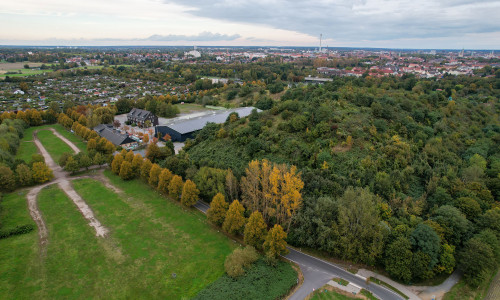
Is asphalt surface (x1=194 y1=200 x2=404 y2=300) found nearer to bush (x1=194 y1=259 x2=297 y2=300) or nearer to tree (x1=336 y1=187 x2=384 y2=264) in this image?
bush (x1=194 y1=259 x2=297 y2=300)

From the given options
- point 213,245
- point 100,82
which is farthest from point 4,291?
point 100,82

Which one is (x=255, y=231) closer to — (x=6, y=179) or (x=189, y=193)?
(x=189, y=193)

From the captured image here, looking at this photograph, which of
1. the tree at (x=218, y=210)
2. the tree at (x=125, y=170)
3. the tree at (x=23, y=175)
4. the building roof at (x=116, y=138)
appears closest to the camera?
the tree at (x=218, y=210)

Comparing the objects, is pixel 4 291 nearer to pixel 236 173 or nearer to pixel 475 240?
pixel 236 173

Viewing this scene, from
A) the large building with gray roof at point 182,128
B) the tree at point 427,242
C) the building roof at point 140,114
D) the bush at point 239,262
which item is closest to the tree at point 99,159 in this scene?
the large building with gray roof at point 182,128

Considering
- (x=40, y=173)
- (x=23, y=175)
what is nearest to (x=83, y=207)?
(x=40, y=173)

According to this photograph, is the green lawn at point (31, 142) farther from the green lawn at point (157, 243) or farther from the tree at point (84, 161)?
the green lawn at point (157, 243)

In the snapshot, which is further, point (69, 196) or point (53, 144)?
point (53, 144)
